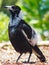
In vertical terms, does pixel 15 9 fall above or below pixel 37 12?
above

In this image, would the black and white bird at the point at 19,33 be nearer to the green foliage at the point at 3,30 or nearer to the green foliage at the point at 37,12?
the green foliage at the point at 3,30

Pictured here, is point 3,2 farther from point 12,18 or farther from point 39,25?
point 12,18

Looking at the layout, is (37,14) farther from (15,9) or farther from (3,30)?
(15,9)

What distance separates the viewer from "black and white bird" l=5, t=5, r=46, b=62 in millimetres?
2879

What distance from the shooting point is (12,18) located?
2.92 metres

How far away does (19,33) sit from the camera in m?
2.88

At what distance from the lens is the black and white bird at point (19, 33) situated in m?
2.88

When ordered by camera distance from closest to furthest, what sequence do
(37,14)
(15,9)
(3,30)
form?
(15,9)
(3,30)
(37,14)

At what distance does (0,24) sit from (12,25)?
99.6 inches

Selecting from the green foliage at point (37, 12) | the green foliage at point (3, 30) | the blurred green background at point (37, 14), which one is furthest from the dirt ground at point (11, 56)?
the green foliage at point (37, 12)

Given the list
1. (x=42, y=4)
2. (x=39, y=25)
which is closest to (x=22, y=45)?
(x=39, y=25)

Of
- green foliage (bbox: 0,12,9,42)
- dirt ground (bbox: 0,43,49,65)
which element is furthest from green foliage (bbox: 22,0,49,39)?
dirt ground (bbox: 0,43,49,65)

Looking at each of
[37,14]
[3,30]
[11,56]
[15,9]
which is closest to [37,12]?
[37,14]

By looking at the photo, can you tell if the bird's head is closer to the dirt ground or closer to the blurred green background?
the dirt ground
